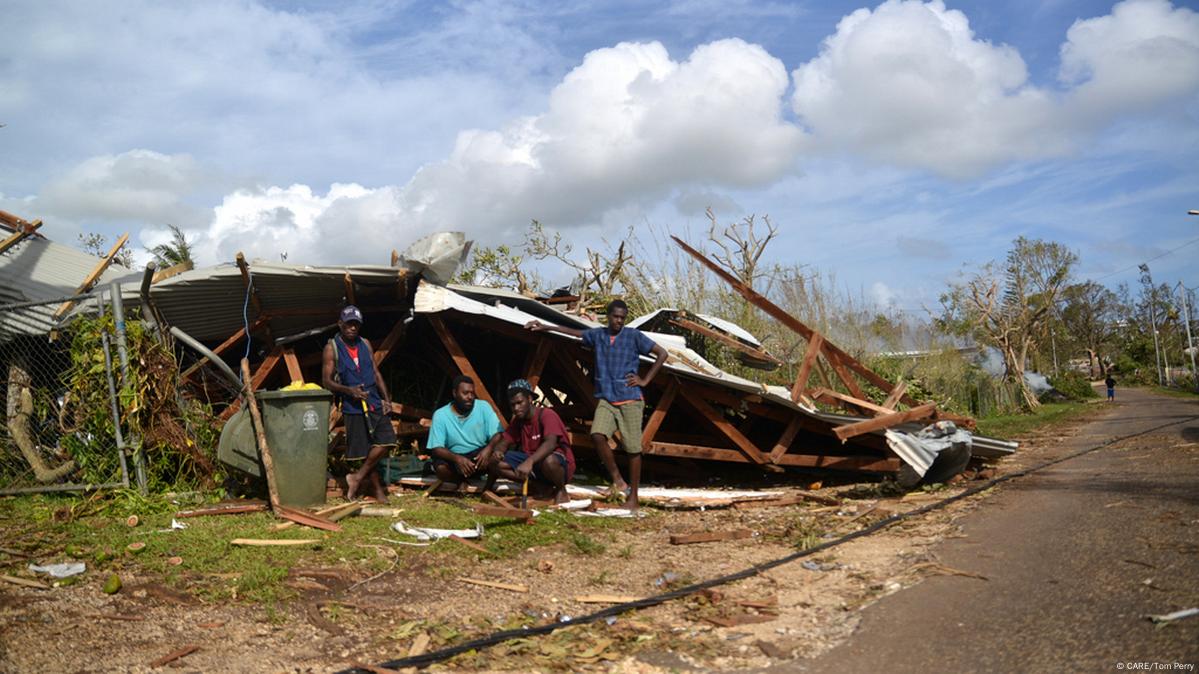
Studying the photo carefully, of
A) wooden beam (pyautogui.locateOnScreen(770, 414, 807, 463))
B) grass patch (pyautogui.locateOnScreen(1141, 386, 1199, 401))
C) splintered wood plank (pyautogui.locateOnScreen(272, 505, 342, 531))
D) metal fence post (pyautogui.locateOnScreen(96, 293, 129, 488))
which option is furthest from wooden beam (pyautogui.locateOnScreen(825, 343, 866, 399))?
grass patch (pyautogui.locateOnScreen(1141, 386, 1199, 401))

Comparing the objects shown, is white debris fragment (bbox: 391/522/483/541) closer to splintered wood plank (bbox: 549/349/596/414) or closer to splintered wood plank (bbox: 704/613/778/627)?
splintered wood plank (bbox: 704/613/778/627)

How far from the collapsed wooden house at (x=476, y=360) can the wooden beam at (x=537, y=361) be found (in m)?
0.01

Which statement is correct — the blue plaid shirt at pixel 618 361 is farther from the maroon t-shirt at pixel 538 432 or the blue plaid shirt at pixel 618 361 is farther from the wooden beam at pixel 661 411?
the wooden beam at pixel 661 411

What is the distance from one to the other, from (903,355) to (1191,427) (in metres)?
7.24

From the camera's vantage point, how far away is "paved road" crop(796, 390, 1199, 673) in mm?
3406

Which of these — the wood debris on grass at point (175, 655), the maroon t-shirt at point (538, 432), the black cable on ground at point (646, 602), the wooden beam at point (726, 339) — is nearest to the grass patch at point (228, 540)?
the wood debris on grass at point (175, 655)

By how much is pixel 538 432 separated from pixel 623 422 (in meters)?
0.78

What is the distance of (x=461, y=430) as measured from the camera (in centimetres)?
751

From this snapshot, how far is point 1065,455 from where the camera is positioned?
1154 cm

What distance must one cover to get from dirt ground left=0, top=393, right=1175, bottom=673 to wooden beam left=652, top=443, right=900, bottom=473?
2703 millimetres

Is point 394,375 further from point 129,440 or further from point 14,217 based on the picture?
point 14,217

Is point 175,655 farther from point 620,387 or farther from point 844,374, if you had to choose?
point 844,374

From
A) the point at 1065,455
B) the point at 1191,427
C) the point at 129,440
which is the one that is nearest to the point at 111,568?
the point at 129,440

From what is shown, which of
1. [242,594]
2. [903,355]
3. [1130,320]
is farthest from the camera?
[1130,320]
